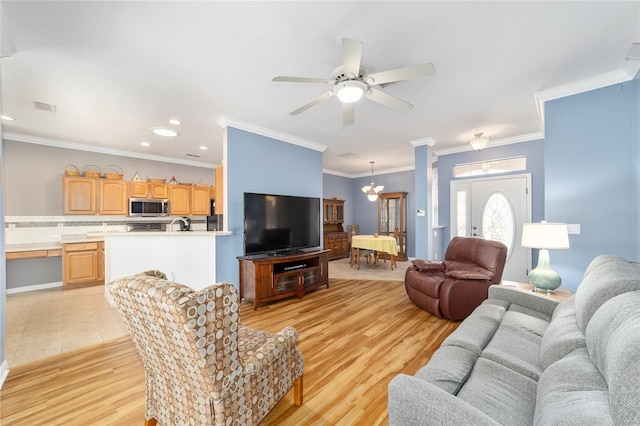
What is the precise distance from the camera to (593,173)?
281 centimetres

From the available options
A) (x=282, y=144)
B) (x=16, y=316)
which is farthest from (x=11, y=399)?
(x=282, y=144)

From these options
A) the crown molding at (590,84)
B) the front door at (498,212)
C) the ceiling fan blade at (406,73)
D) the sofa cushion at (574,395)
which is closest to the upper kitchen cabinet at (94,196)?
the ceiling fan blade at (406,73)

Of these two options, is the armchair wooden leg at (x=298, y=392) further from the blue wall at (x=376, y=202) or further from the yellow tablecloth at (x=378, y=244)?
the blue wall at (x=376, y=202)

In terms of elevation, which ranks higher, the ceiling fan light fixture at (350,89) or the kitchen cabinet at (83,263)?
the ceiling fan light fixture at (350,89)

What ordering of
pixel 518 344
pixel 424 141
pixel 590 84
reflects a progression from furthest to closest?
pixel 424 141 → pixel 590 84 → pixel 518 344

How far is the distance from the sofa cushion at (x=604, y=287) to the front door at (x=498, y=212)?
3603 millimetres

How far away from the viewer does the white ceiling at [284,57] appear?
1.80 m

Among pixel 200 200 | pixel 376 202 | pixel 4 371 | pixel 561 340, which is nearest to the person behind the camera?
pixel 561 340

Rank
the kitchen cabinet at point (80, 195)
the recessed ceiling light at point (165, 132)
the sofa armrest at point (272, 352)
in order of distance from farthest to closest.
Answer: the kitchen cabinet at point (80, 195) → the recessed ceiling light at point (165, 132) → the sofa armrest at point (272, 352)

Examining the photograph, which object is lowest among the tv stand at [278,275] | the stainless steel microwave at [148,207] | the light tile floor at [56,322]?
the light tile floor at [56,322]

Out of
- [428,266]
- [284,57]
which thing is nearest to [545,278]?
[428,266]

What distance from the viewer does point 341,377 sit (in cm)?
206

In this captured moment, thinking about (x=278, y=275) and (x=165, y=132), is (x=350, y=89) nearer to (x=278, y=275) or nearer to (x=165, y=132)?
(x=278, y=275)

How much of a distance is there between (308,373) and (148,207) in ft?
16.5
